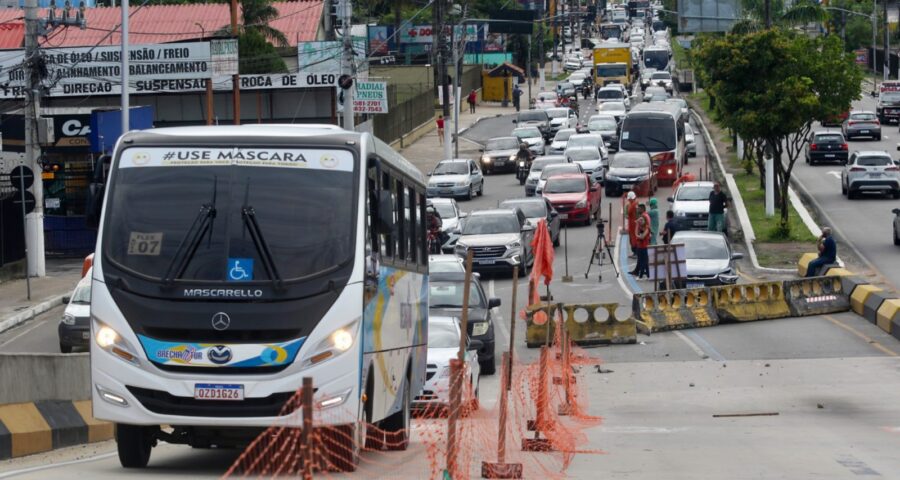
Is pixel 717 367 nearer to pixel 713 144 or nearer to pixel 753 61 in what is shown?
pixel 753 61

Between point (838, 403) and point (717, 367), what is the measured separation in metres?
4.45

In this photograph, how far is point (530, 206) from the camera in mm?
40938

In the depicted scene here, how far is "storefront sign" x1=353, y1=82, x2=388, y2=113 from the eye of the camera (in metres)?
42.8

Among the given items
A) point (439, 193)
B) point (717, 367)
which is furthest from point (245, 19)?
point (717, 367)

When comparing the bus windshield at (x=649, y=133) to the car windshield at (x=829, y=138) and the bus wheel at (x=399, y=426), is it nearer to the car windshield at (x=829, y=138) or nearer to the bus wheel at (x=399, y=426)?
the car windshield at (x=829, y=138)

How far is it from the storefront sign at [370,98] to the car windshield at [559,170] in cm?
693

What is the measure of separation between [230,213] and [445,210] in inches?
1230

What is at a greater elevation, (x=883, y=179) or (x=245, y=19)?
(x=245, y=19)

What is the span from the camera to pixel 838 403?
1930 cm

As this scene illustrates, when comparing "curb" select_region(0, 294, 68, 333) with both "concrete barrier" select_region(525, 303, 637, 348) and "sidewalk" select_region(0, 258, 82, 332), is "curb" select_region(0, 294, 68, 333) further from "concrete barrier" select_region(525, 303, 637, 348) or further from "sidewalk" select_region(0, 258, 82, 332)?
"concrete barrier" select_region(525, 303, 637, 348)

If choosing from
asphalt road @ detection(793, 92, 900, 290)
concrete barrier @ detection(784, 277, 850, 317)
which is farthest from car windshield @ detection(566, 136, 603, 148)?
concrete barrier @ detection(784, 277, 850, 317)

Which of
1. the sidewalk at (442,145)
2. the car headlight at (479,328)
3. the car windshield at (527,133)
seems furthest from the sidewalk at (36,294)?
the car windshield at (527,133)

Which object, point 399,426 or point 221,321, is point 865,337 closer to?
point 399,426

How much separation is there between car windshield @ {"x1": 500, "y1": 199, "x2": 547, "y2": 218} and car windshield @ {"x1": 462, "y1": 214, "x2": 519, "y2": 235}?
311 cm
